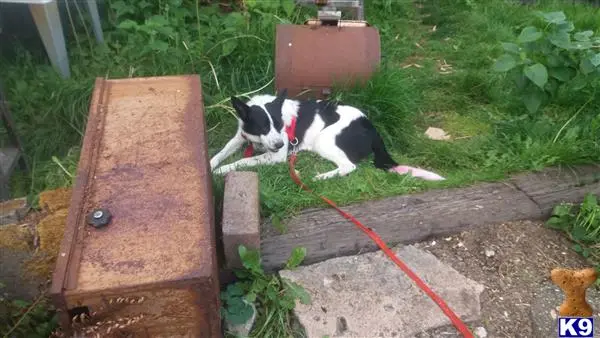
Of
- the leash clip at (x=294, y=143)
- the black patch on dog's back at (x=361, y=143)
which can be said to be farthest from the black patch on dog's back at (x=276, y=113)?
the black patch on dog's back at (x=361, y=143)

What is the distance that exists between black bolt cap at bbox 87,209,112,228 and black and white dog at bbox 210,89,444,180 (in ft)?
5.16

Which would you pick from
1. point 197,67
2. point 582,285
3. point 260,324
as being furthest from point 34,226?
point 582,285

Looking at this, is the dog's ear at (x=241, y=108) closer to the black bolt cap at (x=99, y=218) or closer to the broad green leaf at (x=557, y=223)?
the black bolt cap at (x=99, y=218)

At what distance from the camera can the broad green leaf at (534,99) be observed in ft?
11.6

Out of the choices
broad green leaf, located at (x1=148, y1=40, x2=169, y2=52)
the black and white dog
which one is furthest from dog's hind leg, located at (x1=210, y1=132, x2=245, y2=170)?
broad green leaf, located at (x1=148, y1=40, x2=169, y2=52)

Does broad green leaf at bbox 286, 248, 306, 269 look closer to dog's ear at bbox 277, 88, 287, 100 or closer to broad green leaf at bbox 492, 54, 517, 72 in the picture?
dog's ear at bbox 277, 88, 287, 100

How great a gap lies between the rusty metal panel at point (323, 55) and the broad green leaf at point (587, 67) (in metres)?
1.45

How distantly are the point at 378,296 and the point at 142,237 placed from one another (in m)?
1.22

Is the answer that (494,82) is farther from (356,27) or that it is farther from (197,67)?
(197,67)

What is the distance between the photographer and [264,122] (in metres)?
3.70

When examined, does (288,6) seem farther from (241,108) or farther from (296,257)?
(296,257)

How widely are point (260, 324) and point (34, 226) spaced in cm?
127

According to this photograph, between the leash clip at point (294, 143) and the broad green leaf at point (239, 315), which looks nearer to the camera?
the broad green leaf at point (239, 315)

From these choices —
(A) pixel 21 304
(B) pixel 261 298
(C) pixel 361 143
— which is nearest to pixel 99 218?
(A) pixel 21 304
